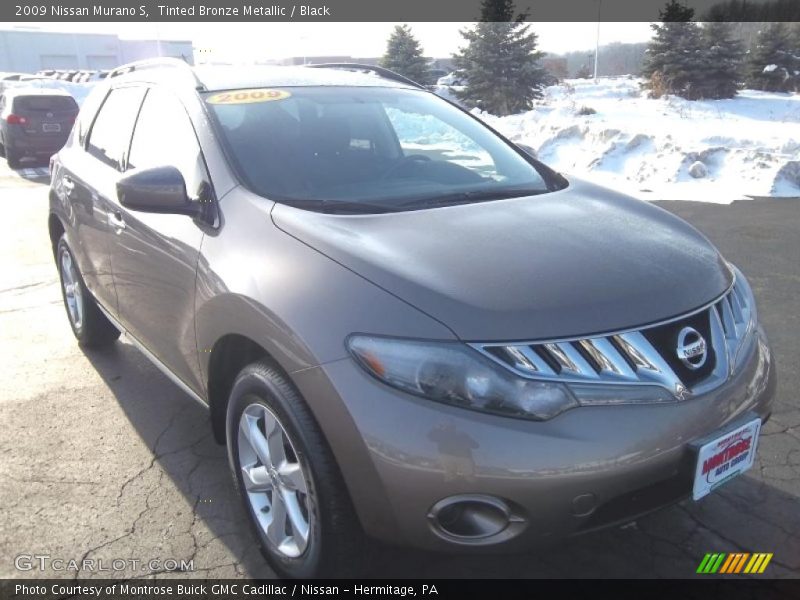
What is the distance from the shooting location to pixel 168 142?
315 centimetres

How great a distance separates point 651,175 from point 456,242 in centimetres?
914

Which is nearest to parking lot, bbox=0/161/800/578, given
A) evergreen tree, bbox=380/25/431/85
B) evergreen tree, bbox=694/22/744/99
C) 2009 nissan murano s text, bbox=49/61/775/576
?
2009 nissan murano s text, bbox=49/61/775/576

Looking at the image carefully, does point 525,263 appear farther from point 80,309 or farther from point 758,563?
point 80,309

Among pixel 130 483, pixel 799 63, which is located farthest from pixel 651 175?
pixel 799 63

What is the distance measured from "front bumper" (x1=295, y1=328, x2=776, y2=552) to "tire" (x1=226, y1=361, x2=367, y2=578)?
78 mm

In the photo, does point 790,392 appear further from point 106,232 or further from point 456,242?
point 106,232

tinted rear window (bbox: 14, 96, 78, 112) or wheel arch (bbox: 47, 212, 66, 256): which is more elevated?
tinted rear window (bbox: 14, 96, 78, 112)

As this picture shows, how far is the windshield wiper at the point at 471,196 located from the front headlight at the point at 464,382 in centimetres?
92

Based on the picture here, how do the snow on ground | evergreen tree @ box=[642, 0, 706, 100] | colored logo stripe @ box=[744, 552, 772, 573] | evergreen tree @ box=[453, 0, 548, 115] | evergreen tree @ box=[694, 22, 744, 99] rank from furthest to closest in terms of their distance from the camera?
1. evergreen tree @ box=[453, 0, 548, 115]
2. evergreen tree @ box=[642, 0, 706, 100]
3. evergreen tree @ box=[694, 22, 744, 99]
4. the snow on ground
5. colored logo stripe @ box=[744, 552, 772, 573]

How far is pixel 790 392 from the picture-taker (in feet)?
12.1

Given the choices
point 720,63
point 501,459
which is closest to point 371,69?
point 501,459

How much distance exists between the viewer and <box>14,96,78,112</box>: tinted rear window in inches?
576

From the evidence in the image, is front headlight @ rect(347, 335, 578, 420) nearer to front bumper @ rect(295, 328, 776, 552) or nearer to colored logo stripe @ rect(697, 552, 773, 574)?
front bumper @ rect(295, 328, 776, 552)

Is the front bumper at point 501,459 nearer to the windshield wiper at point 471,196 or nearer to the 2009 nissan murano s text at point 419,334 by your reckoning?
the 2009 nissan murano s text at point 419,334
